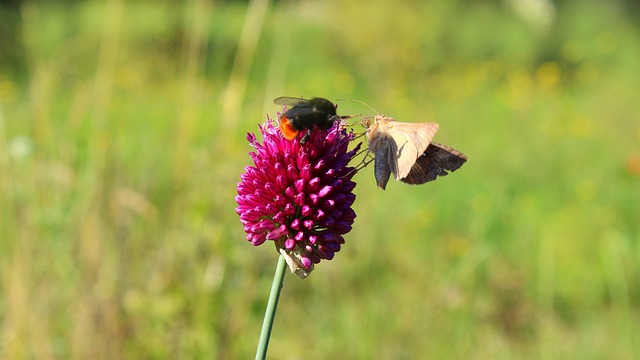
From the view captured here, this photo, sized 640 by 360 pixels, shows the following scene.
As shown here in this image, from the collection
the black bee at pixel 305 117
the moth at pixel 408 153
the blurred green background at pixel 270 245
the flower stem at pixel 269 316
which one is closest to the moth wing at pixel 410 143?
the moth at pixel 408 153

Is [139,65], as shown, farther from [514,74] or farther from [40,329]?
[40,329]

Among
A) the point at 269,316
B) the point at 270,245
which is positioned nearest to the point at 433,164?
the point at 269,316

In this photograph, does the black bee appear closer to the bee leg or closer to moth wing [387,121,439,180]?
the bee leg

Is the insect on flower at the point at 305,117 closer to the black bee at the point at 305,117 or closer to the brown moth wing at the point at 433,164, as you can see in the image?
the black bee at the point at 305,117

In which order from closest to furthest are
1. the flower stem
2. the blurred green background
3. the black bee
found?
the flower stem
the black bee
the blurred green background

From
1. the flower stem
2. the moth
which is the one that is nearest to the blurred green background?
the moth
